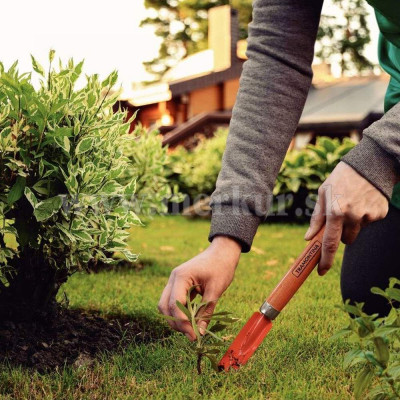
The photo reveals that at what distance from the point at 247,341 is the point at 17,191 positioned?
3.45ft

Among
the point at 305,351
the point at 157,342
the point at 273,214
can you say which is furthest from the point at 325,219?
the point at 273,214

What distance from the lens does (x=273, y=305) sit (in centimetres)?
190

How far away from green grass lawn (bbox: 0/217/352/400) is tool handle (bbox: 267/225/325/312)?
317mm

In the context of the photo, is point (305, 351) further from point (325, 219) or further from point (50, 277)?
point (50, 277)

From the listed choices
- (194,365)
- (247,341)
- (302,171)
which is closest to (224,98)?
(302,171)

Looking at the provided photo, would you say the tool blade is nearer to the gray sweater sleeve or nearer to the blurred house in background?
the gray sweater sleeve

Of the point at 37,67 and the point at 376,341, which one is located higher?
the point at 37,67

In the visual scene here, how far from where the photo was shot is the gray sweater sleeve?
6.44ft

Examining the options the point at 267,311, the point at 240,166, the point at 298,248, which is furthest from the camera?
the point at 298,248

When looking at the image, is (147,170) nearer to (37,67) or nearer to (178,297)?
(37,67)

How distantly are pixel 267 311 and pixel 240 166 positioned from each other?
50cm

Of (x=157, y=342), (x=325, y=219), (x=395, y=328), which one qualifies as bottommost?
(x=157, y=342)

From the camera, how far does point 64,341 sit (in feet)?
8.23

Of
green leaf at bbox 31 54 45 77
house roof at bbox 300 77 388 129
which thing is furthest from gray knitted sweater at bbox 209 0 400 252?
house roof at bbox 300 77 388 129
